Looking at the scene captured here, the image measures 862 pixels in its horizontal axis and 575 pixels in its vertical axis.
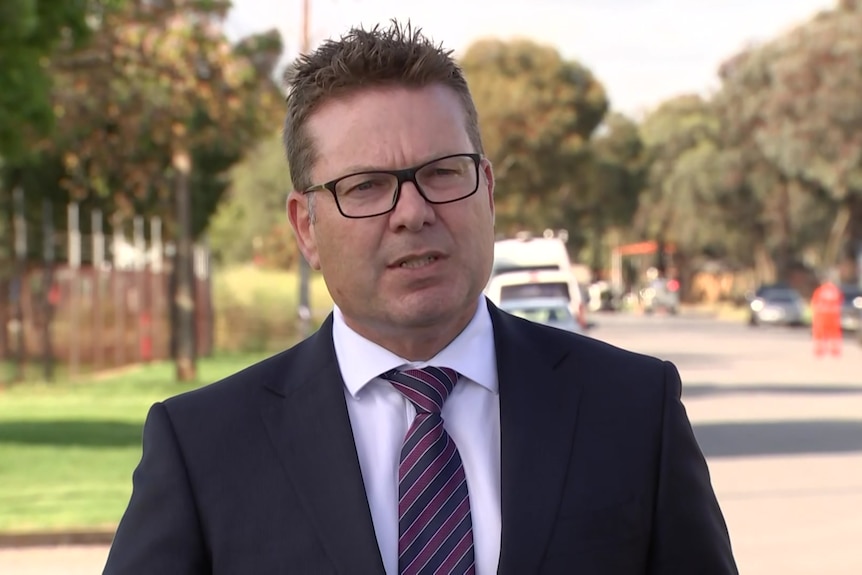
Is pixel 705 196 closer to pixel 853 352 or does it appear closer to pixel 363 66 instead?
pixel 853 352

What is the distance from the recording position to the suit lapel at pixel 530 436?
2725 millimetres

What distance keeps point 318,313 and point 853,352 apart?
1842 cm

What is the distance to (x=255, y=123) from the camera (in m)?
25.8

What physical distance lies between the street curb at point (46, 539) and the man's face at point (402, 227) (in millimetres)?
8842

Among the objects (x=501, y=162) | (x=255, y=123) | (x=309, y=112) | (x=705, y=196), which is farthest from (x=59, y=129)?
(x=705, y=196)

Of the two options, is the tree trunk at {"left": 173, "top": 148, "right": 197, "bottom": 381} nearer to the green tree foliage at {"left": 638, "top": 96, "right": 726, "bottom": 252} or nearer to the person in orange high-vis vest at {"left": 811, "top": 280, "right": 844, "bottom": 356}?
the person in orange high-vis vest at {"left": 811, "top": 280, "right": 844, "bottom": 356}

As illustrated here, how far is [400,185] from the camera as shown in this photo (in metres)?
2.84

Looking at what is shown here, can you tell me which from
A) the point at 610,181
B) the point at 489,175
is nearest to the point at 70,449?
the point at 489,175

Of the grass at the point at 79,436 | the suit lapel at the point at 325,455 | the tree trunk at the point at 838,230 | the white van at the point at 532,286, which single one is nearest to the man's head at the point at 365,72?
the suit lapel at the point at 325,455

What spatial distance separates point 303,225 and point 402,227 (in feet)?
1.19

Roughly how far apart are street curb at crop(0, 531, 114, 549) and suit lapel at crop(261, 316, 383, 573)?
28.7ft

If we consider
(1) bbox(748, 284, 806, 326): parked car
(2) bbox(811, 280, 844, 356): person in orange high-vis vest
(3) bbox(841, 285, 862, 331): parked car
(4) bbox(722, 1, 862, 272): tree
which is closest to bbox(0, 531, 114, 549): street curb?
(2) bbox(811, 280, 844, 356): person in orange high-vis vest

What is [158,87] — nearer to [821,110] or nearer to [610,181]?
[821,110]

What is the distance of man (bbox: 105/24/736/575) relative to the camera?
9.07 ft
